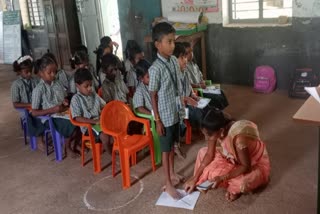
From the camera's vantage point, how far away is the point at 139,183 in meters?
2.47

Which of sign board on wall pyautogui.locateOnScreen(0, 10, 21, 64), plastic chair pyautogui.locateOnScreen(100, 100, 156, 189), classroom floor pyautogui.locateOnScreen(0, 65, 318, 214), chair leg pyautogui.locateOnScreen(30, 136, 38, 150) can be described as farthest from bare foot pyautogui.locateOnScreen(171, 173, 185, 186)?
sign board on wall pyautogui.locateOnScreen(0, 10, 21, 64)

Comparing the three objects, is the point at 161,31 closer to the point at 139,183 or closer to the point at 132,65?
the point at 139,183

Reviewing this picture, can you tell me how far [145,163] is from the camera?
2771mm

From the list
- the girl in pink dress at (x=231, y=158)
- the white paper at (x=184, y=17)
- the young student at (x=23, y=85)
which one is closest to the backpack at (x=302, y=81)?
the white paper at (x=184, y=17)

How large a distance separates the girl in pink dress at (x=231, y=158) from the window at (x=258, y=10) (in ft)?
8.11

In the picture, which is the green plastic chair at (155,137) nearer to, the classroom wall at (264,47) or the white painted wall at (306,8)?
the classroom wall at (264,47)

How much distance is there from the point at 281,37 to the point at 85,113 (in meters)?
2.60

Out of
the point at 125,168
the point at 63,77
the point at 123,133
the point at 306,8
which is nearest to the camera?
the point at 125,168

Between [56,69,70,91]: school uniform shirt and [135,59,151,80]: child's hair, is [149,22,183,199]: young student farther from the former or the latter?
[56,69,70,91]: school uniform shirt

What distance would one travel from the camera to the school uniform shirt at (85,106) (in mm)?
2662

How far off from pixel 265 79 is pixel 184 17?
4.54ft

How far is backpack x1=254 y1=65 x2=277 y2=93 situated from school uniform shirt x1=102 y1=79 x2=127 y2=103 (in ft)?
6.48

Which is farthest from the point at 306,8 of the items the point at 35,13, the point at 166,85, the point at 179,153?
the point at 35,13

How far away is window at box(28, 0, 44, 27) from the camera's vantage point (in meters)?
7.27
